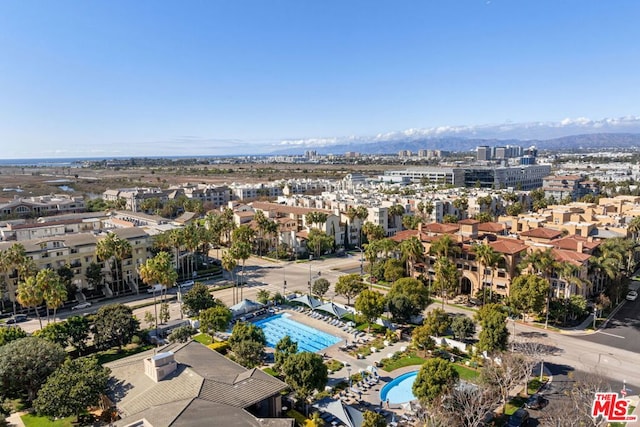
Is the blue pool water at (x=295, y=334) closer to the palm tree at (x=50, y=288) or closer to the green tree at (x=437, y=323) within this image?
the green tree at (x=437, y=323)

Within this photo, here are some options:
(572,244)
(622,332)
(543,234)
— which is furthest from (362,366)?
(543,234)

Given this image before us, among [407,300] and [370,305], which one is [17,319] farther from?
[407,300]

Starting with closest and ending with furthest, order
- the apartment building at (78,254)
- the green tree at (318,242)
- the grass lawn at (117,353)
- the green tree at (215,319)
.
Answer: the grass lawn at (117,353) < the green tree at (215,319) < the apartment building at (78,254) < the green tree at (318,242)

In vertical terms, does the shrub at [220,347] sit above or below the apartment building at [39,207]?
below

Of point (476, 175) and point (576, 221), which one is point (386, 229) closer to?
point (576, 221)

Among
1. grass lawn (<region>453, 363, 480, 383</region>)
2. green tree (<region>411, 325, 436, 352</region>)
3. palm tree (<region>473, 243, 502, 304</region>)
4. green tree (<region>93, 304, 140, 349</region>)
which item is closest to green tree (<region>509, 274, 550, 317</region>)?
palm tree (<region>473, 243, 502, 304</region>)

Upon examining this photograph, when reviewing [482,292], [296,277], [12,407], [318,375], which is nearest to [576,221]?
[482,292]

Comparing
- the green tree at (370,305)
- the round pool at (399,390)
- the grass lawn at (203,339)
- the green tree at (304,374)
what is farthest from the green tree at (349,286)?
the green tree at (304,374)
